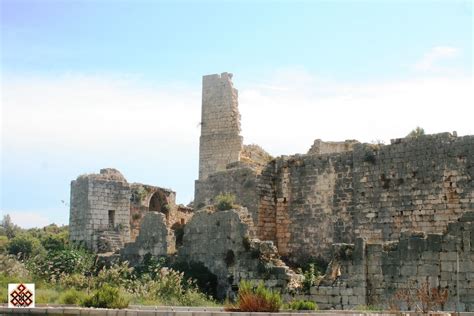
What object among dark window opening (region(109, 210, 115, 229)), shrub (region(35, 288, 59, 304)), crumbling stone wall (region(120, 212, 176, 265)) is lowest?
shrub (region(35, 288, 59, 304))

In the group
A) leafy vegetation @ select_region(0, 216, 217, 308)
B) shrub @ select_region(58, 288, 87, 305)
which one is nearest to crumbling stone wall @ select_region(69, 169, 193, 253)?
leafy vegetation @ select_region(0, 216, 217, 308)

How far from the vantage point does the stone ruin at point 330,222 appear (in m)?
20.4

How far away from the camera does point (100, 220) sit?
30859 mm

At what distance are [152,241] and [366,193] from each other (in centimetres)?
705

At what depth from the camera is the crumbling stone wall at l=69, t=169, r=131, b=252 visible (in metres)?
30.6

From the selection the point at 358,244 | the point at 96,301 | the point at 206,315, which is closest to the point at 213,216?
the point at 358,244

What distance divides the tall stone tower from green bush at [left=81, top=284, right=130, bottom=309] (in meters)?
19.4

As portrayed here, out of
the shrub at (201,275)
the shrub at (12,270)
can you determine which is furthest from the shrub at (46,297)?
the shrub at (201,275)

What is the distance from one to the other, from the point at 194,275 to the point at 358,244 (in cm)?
557

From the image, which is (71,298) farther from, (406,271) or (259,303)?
(406,271)

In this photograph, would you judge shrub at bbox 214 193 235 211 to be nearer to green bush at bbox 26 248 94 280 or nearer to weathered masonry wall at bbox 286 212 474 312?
weathered masonry wall at bbox 286 212 474 312

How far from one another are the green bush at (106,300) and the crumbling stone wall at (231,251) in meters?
6.55

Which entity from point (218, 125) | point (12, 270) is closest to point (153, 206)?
point (218, 125)

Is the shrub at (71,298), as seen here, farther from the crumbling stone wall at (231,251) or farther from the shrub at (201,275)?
the crumbling stone wall at (231,251)
